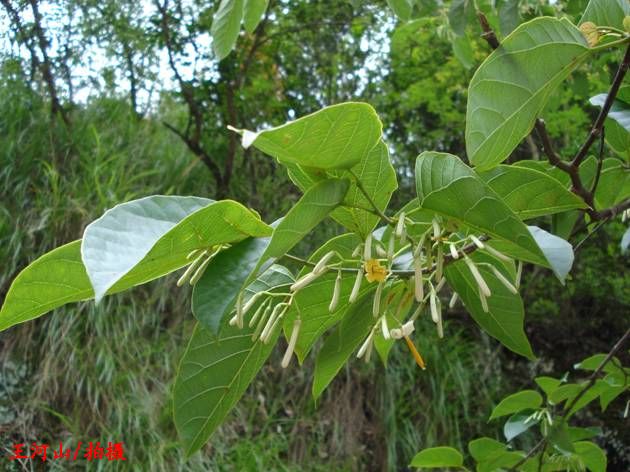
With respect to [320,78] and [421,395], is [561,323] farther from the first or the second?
[320,78]

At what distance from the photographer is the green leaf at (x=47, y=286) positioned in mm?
541

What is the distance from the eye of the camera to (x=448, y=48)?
421 cm

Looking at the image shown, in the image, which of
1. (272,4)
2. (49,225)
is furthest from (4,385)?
(272,4)

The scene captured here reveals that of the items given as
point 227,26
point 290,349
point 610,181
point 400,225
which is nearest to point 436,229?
point 400,225

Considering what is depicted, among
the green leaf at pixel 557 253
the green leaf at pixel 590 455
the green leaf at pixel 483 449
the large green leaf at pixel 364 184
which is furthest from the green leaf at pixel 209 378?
the green leaf at pixel 590 455

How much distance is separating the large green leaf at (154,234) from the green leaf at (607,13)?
338 mm

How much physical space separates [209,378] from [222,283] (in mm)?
172

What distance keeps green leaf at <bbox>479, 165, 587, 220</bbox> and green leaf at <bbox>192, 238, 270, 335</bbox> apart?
19 cm

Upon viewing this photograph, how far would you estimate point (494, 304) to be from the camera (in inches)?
30.2

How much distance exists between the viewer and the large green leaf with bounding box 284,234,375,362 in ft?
2.16

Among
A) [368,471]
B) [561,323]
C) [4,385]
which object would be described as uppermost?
[4,385]

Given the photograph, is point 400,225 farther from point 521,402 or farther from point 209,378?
point 521,402

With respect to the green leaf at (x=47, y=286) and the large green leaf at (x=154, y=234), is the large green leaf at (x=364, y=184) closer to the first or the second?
the large green leaf at (x=154, y=234)

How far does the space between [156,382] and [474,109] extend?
103 inches
